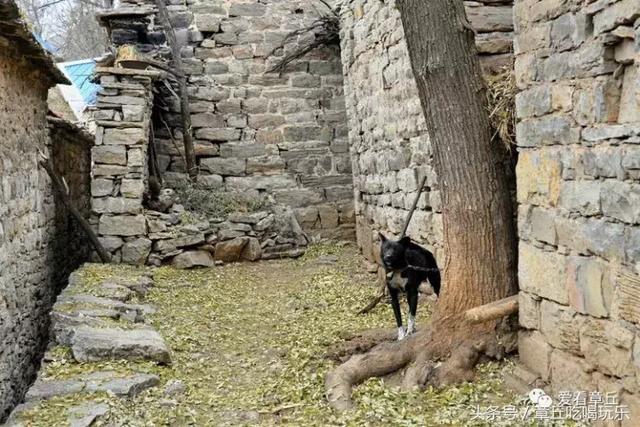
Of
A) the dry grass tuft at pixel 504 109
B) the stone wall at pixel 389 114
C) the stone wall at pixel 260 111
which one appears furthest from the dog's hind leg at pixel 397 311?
the stone wall at pixel 260 111

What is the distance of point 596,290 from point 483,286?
105 cm

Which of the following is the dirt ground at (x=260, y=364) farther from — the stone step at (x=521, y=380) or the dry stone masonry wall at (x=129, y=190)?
the dry stone masonry wall at (x=129, y=190)

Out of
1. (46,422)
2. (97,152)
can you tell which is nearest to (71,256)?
(97,152)

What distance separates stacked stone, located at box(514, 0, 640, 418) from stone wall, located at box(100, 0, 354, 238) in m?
6.06

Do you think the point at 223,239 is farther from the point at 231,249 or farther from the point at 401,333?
the point at 401,333

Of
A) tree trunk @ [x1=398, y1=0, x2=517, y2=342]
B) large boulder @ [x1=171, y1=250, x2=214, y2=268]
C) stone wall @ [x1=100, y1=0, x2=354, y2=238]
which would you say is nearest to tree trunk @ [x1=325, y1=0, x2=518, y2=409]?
tree trunk @ [x1=398, y1=0, x2=517, y2=342]

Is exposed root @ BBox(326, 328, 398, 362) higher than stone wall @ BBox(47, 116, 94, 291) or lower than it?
lower

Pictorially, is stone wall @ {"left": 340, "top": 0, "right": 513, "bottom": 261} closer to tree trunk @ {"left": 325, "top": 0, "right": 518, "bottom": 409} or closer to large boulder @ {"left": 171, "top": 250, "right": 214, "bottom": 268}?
tree trunk @ {"left": 325, "top": 0, "right": 518, "bottom": 409}

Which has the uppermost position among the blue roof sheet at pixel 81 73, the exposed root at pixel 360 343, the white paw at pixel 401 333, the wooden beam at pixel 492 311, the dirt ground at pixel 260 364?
the blue roof sheet at pixel 81 73

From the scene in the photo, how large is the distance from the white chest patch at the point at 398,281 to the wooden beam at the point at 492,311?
0.75 metres

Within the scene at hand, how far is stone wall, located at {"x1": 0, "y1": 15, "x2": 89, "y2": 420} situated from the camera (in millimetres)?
4938

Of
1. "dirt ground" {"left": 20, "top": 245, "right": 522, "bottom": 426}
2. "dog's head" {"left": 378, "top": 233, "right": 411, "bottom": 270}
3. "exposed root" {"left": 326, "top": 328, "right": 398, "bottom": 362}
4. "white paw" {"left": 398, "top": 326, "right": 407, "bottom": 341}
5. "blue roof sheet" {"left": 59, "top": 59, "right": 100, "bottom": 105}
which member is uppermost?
"blue roof sheet" {"left": 59, "top": 59, "right": 100, "bottom": 105}

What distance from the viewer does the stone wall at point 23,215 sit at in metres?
4.94

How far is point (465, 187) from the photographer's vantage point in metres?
4.12
